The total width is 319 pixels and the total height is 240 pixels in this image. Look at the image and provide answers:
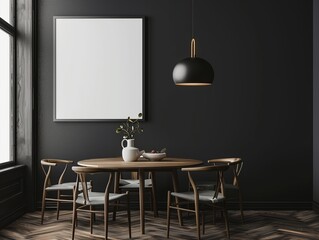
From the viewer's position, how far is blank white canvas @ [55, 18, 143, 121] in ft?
20.6

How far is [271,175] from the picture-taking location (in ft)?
20.7

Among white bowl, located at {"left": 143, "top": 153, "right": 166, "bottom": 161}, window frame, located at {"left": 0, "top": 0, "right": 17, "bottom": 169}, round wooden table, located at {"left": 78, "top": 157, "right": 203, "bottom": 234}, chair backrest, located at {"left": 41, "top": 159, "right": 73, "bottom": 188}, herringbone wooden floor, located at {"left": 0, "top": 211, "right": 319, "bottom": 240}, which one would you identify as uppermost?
window frame, located at {"left": 0, "top": 0, "right": 17, "bottom": 169}

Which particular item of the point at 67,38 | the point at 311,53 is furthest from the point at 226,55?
the point at 67,38

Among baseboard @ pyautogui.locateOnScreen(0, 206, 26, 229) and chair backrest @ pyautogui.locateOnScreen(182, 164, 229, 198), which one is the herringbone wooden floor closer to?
baseboard @ pyautogui.locateOnScreen(0, 206, 26, 229)

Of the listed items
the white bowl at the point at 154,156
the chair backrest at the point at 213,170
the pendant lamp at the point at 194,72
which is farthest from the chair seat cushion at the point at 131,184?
the pendant lamp at the point at 194,72

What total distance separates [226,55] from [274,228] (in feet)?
7.74

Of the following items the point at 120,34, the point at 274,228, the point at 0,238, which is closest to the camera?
the point at 0,238

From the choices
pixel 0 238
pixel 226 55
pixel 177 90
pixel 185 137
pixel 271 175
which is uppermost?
pixel 226 55

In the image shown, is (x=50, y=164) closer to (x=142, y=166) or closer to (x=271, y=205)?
(x=142, y=166)

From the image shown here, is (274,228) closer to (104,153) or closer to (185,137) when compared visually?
(185,137)

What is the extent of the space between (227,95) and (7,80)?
284 cm

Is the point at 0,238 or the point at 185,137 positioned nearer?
the point at 0,238

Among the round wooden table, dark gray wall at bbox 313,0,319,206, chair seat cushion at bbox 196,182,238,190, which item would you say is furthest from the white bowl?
dark gray wall at bbox 313,0,319,206

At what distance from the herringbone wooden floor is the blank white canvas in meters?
1.38
